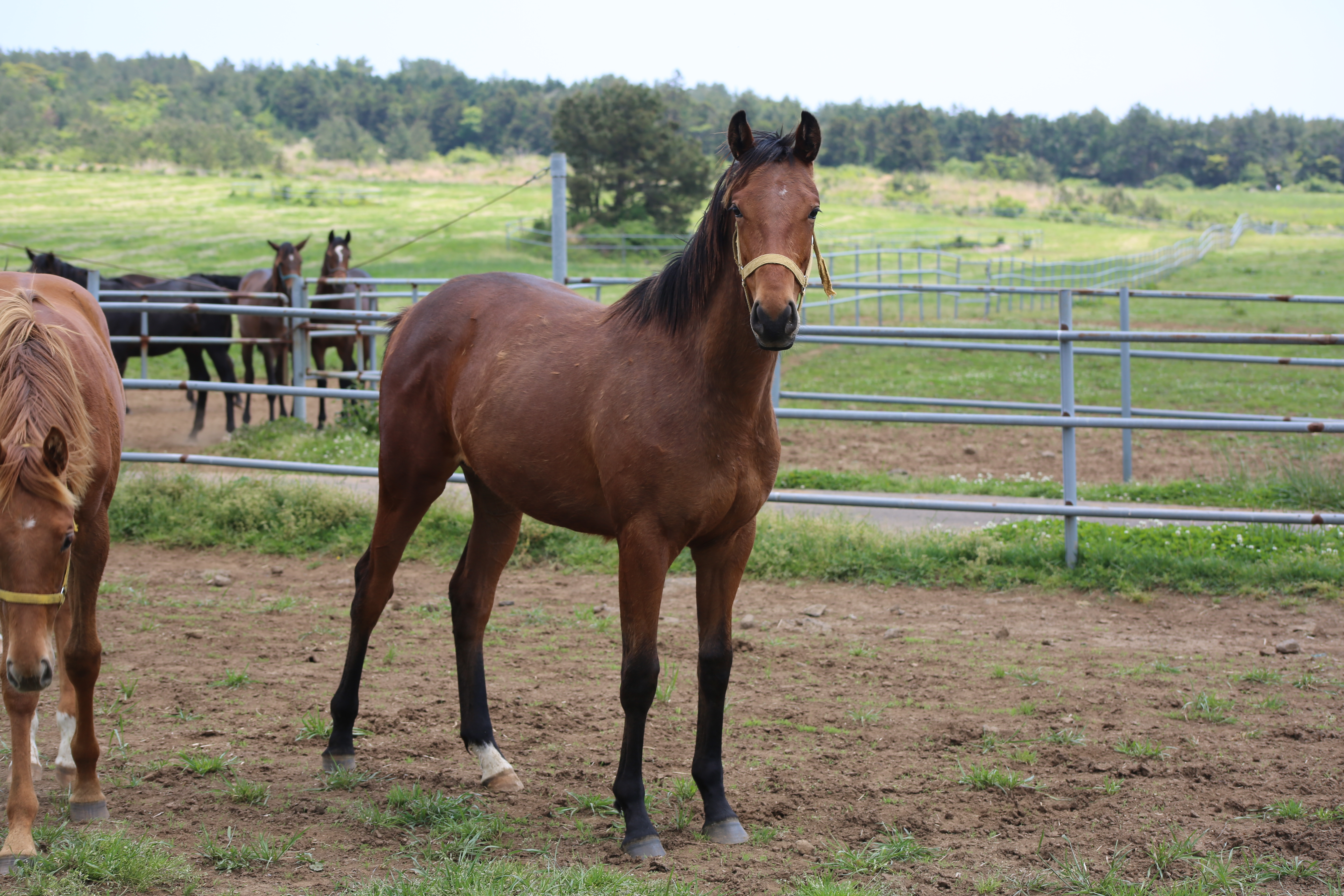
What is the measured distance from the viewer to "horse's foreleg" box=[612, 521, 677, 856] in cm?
299

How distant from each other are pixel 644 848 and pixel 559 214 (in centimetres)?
563

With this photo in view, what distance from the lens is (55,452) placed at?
8.71 feet

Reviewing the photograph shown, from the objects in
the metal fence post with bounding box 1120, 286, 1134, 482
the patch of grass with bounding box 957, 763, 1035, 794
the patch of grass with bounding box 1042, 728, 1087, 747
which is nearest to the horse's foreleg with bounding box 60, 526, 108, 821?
the patch of grass with bounding box 957, 763, 1035, 794

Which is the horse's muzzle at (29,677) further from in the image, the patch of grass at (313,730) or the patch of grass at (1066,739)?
the patch of grass at (1066,739)

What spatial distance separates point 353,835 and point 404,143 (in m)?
67.5

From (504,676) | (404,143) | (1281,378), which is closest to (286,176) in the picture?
(404,143)

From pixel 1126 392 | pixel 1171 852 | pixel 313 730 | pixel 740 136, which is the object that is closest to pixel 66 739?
pixel 313 730

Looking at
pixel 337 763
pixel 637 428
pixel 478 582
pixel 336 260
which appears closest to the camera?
pixel 637 428

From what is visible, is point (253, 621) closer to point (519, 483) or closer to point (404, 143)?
point (519, 483)

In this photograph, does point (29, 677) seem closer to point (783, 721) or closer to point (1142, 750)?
point (783, 721)

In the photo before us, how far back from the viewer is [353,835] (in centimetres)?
307

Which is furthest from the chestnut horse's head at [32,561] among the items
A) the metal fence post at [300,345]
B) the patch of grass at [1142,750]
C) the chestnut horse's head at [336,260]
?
the chestnut horse's head at [336,260]

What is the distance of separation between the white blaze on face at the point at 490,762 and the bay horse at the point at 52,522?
1.15 m

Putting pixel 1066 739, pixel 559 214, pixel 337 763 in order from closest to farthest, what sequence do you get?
pixel 337 763, pixel 1066 739, pixel 559 214
